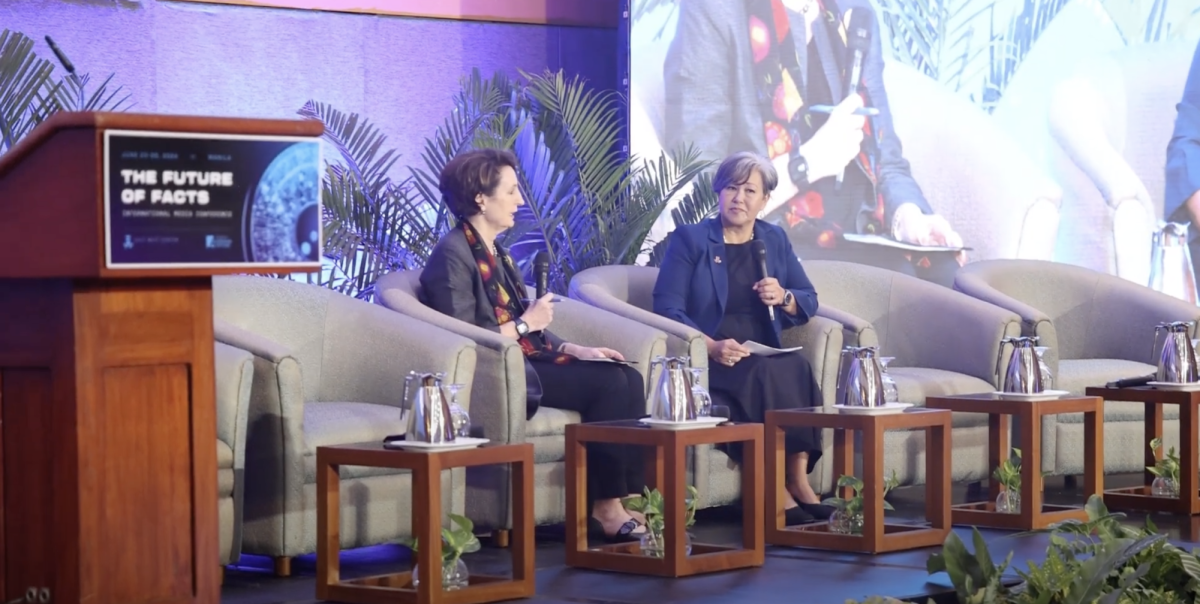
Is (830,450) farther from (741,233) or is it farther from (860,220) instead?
(860,220)

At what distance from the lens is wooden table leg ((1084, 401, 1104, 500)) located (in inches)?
185

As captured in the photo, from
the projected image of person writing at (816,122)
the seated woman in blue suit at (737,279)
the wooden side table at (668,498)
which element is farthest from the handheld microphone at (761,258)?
the projected image of person writing at (816,122)

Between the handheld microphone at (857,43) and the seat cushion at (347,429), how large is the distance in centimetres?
328

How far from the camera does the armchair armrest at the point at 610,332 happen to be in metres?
4.56

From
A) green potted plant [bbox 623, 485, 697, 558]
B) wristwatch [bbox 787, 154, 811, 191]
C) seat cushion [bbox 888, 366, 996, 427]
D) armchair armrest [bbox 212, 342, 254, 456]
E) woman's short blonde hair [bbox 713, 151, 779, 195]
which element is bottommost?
green potted plant [bbox 623, 485, 697, 558]

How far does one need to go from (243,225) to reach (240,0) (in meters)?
3.86

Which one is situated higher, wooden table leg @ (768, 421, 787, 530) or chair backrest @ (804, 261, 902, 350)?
chair backrest @ (804, 261, 902, 350)

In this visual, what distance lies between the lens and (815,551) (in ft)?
13.8

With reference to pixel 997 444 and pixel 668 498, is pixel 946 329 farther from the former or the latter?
pixel 668 498

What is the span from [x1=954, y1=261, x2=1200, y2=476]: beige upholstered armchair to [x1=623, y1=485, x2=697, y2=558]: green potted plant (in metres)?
1.78

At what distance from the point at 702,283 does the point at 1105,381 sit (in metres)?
1.45

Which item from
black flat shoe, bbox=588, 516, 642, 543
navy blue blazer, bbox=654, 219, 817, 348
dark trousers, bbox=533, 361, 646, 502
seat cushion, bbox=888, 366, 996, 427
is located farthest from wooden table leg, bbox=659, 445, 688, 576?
seat cushion, bbox=888, 366, 996, 427

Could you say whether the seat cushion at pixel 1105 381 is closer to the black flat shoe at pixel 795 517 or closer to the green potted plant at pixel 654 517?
the black flat shoe at pixel 795 517

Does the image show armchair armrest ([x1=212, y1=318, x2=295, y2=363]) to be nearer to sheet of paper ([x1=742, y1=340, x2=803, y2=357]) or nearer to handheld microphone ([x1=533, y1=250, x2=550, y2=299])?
handheld microphone ([x1=533, y1=250, x2=550, y2=299])
